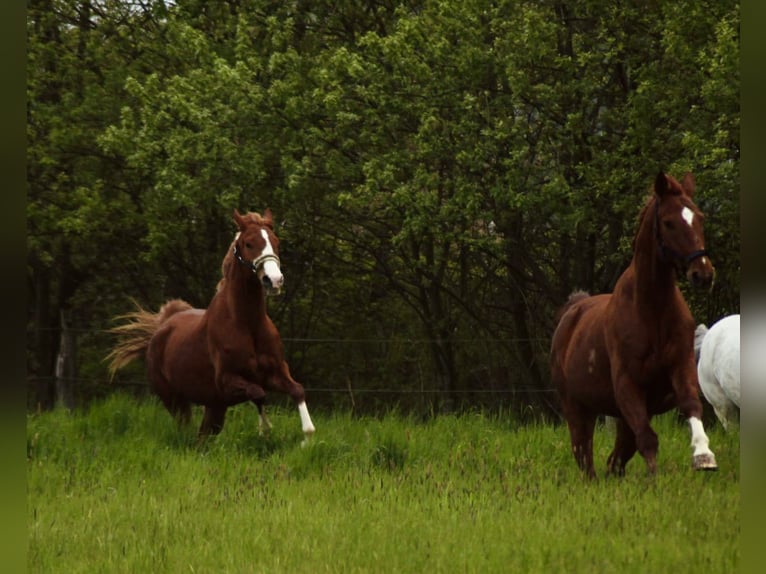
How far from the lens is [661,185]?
24.1ft

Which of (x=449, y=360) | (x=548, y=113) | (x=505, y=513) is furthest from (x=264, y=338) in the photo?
(x=449, y=360)

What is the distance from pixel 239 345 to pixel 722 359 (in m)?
5.42

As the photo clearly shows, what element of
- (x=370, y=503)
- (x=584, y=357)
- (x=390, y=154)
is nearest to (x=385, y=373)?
(x=390, y=154)

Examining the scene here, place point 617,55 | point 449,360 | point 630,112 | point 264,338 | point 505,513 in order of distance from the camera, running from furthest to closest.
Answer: point 449,360, point 617,55, point 630,112, point 264,338, point 505,513

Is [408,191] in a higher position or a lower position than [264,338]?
higher

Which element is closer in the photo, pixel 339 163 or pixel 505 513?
pixel 505 513

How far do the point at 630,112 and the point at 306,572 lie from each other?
11179 mm

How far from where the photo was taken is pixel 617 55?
1598 cm

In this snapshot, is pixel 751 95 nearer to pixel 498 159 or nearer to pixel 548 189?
pixel 548 189

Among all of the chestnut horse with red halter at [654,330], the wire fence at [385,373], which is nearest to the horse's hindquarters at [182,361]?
the chestnut horse with red halter at [654,330]

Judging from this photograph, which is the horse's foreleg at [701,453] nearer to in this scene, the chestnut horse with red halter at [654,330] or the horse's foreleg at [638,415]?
the chestnut horse with red halter at [654,330]

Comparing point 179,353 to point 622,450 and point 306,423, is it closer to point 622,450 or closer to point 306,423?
point 306,423

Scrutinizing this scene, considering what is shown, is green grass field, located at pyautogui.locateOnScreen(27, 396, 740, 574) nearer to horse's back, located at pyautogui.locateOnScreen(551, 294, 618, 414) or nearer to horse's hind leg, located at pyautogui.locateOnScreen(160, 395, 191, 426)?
horse's back, located at pyautogui.locateOnScreen(551, 294, 618, 414)

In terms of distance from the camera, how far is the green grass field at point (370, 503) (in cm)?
546
